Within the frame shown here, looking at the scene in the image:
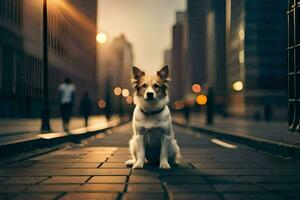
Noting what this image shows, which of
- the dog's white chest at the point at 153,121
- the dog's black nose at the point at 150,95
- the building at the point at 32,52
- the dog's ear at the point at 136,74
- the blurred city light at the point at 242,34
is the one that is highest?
the blurred city light at the point at 242,34

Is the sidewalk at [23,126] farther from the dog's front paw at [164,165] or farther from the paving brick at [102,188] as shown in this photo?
the paving brick at [102,188]

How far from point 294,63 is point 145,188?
7.52m

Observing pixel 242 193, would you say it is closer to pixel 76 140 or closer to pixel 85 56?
A: pixel 76 140

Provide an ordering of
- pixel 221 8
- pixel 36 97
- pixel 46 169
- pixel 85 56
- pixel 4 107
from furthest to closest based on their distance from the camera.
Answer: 1. pixel 221 8
2. pixel 85 56
3. pixel 36 97
4. pixel 4 107
5. pixel 46 169

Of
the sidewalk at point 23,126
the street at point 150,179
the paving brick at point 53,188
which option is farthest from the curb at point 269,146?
the sidewalk at point 23,126

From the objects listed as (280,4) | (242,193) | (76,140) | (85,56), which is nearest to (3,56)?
(76,140)

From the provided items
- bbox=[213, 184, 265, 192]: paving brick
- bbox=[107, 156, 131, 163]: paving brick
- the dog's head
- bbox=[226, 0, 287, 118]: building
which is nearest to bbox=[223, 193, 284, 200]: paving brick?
bbox=[213, 184, 265, 192]: paving brick

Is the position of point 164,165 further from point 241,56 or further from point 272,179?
point 241,56

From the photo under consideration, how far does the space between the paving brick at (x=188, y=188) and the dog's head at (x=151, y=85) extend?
149 cm

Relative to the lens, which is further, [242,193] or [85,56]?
[85,56]

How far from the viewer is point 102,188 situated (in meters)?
5.36

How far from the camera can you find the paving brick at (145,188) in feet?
17.0

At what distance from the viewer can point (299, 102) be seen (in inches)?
450

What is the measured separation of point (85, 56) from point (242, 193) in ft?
261
